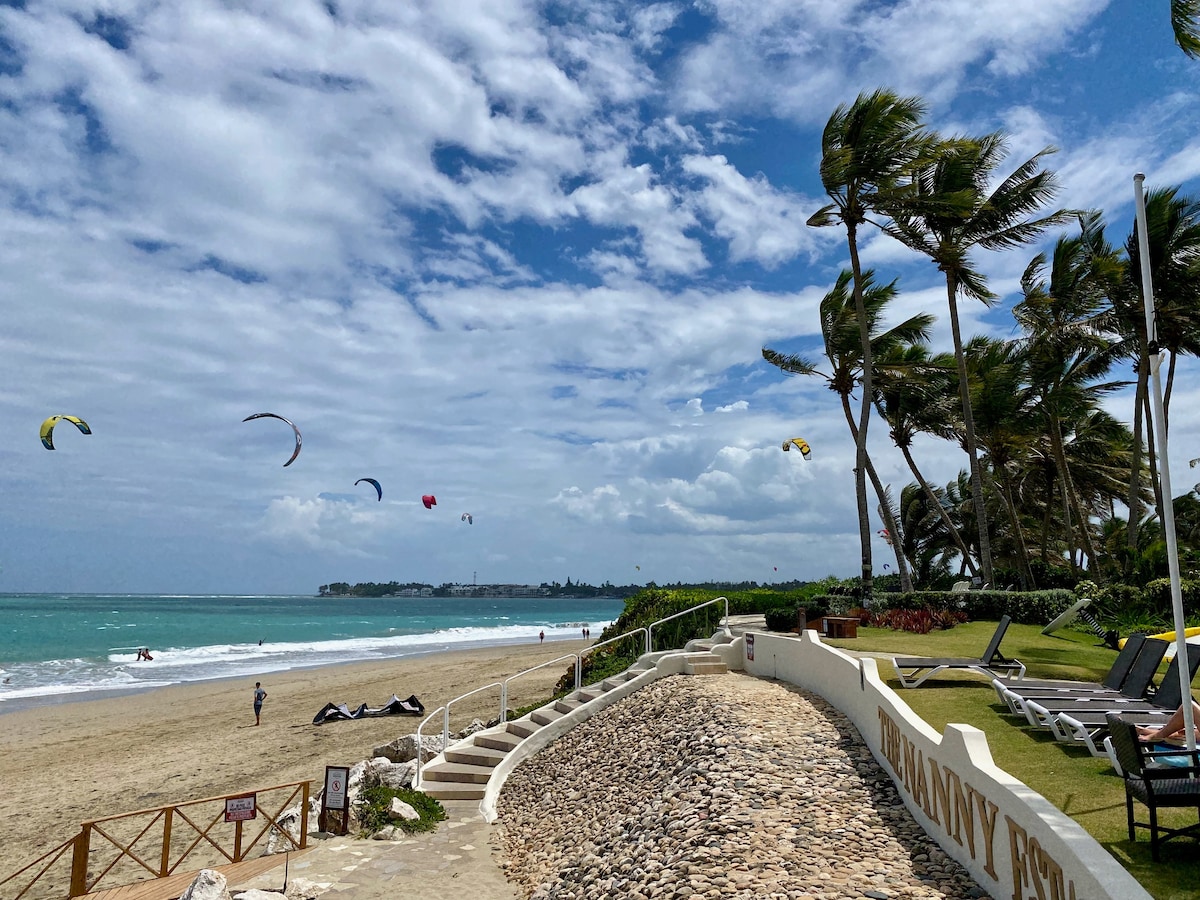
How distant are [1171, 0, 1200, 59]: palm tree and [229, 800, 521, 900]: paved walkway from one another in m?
11.5

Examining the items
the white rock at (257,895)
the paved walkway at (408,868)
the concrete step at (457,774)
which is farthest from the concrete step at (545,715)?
the white rock at (257,895)

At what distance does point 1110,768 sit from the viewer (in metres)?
6.45

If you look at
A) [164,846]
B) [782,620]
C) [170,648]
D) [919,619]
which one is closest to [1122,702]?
[782,620]

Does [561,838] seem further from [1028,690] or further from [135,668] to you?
[135,668]

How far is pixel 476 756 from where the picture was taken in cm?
1333

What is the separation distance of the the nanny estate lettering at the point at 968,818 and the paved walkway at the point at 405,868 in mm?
4401

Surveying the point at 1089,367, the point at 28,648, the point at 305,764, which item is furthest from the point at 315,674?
the point at 1089,367

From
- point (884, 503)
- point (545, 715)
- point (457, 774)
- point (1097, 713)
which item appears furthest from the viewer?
point (884, 503)

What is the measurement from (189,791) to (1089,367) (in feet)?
90.5

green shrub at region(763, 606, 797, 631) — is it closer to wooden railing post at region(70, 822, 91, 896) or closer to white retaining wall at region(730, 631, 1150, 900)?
white retaining wall at region(730, 631, 1150, 900)

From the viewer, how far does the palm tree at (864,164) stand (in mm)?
20047

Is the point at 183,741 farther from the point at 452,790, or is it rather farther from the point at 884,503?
the point at 884,503

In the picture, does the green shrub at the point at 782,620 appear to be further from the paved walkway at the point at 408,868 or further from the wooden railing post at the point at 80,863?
the wooden railing post at the point at 80,863

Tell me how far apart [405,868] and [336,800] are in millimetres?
1717
